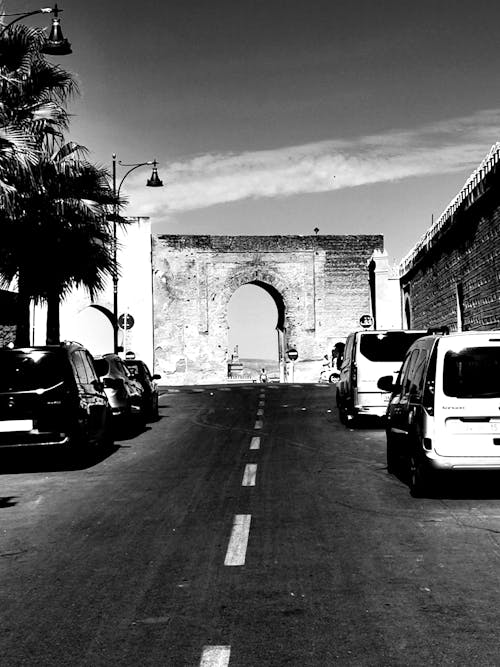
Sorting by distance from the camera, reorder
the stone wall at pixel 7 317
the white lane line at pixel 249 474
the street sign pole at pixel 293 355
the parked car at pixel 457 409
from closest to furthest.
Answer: the parked car at pixel 457 409, the white lane line at pixel 249 474, the stone wall at pixel 7 317, the street sign pole at pixel 293 355

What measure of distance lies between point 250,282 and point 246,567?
51.1 m

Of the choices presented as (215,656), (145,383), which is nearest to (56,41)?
(145,383)

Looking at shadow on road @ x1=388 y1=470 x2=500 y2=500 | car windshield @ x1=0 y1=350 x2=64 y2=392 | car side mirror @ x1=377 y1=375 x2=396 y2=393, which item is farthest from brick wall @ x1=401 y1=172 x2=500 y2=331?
car windshield @ x1=0 y1=350 x2=64 y2=392

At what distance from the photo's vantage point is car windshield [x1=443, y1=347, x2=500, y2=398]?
32.6ft

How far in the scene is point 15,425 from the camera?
13328 millimetres

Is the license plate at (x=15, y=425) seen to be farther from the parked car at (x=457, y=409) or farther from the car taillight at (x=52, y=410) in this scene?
the parked car at (x=457, y=409)

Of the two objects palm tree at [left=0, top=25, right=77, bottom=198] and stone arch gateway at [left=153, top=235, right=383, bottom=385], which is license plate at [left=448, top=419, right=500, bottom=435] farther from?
stone arch gateway at [left=153, top=235, right=383, bottom=385]

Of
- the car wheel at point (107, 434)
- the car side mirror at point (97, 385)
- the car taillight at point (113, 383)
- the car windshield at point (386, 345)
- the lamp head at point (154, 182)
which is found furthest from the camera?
the lamp head at point (154, 182)

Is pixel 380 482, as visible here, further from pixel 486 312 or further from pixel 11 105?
pixel 486 312

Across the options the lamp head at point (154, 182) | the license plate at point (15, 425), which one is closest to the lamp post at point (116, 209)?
the lamp head at point (154, 182)

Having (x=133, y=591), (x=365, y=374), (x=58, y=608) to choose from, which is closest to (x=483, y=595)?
(x=133, y=591)

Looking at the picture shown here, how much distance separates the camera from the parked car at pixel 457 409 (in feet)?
32.1

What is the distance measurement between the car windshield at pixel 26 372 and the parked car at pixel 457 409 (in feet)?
18.5

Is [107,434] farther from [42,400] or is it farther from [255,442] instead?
[42,400]
